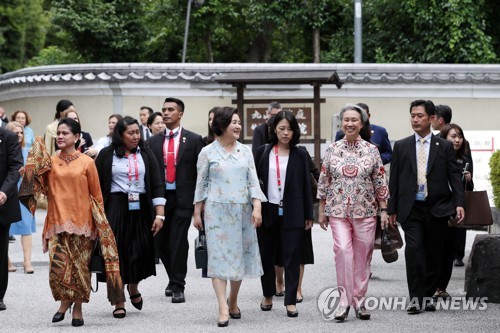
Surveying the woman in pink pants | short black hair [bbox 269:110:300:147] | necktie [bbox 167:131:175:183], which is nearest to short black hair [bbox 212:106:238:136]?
short black hair [bbox 269:110:300:147]

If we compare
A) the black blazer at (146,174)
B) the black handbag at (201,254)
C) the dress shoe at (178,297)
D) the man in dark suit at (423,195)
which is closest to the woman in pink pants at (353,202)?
the man in dark suit at (423,195)

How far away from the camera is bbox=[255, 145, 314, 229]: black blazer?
9289mm

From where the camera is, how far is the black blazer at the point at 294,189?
929 cm

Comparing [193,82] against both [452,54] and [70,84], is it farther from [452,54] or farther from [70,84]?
[452,54]

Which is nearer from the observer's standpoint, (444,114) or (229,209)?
(229,209)

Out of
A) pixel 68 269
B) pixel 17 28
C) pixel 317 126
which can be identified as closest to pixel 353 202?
pixel 68 269

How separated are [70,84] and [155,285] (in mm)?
11637

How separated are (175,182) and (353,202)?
2.22m

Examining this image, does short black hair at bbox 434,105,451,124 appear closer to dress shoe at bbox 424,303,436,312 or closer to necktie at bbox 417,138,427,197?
necktie at bbox 417,138,427,197

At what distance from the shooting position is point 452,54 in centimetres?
2773

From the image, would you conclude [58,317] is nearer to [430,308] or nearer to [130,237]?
[130,237]

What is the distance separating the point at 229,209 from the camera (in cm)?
892

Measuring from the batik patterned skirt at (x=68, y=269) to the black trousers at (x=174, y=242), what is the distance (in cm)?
150

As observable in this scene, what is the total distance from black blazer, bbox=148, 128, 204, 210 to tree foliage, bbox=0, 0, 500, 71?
1760cm
